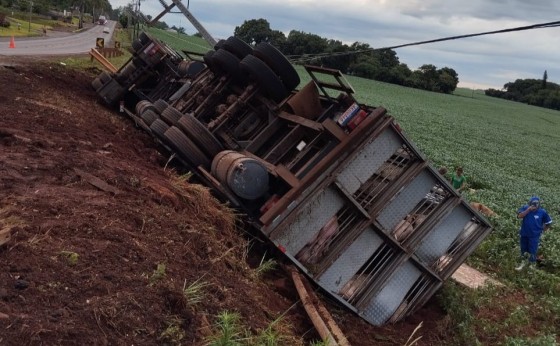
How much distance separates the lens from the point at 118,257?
4180 mm

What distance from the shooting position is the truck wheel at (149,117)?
9125 mm

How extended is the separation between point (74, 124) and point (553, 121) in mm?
73973

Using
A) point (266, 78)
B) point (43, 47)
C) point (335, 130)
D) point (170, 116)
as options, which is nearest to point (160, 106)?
point (170, 116)

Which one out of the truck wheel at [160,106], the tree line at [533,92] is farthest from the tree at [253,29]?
→ the tree line at [533,92]

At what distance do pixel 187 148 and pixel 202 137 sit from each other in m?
0.27

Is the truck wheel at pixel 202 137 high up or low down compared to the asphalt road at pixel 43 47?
up

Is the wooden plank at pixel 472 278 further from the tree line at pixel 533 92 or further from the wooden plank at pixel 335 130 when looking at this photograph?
the tree line at pixel 533 92

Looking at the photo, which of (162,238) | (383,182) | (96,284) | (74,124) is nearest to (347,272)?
(383,182)

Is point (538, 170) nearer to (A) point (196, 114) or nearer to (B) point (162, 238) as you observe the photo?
(A) point (196, 114)

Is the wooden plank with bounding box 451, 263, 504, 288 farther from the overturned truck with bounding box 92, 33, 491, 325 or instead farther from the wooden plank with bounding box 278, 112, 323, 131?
the wooden plank with bounding box 278, 112, 323, 131

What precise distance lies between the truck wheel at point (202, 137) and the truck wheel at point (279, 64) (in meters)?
1.47

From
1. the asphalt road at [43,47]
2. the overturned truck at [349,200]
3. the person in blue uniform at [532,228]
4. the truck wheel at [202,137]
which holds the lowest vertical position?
the asphalt road at [43,47]

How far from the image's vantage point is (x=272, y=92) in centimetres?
812

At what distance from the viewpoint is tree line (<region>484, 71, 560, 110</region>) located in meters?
104
